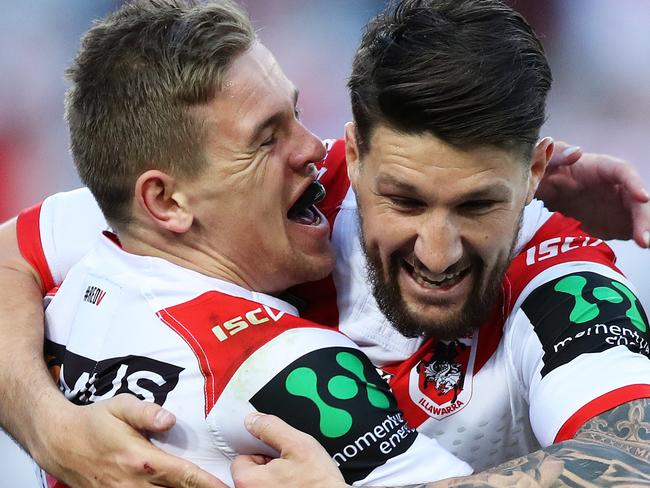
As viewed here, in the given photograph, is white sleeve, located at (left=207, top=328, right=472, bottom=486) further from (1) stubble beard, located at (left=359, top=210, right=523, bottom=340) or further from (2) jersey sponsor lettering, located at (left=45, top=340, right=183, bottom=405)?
(1) stubble beard, located at (left=359, top=210, right=523, bottom=340)

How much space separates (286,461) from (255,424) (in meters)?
0.10

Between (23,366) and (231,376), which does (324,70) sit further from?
(231,376)

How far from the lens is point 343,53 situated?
575 cm

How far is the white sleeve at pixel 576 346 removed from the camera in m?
1.97

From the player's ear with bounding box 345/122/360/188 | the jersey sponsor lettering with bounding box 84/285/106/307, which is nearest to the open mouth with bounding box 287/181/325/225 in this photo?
the player's ear with bounding box 345/122/360/188

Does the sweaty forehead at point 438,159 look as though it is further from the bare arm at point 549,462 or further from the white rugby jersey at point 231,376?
the bare arm at point 549,462

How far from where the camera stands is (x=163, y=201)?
7.74 feet

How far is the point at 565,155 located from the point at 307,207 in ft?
2.63

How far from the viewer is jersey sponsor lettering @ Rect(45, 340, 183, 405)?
6.67 feet

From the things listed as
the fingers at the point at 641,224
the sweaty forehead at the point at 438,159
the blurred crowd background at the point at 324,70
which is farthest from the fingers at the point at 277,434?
the blurred crowd background at the point at 324,70

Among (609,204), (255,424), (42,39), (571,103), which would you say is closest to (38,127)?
(42,39)

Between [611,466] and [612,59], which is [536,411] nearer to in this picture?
[611,466]

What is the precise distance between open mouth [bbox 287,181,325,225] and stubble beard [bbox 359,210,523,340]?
237 millimetres

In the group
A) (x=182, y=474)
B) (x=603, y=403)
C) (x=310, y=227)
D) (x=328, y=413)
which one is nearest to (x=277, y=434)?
(x=328, y=413)
